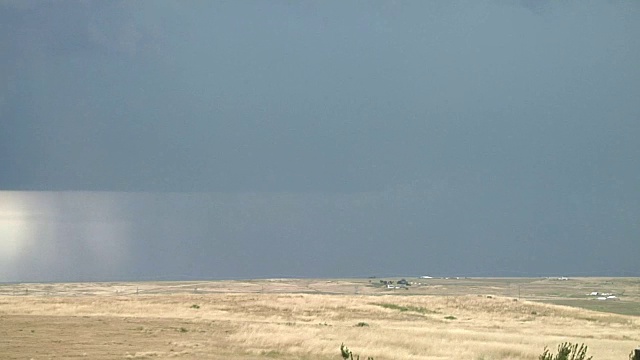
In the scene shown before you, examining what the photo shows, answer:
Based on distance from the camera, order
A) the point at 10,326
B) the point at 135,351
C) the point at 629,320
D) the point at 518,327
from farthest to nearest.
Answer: the point at 629,320 < the point at 518,327 < the point at 10,326 < the point at 135,351

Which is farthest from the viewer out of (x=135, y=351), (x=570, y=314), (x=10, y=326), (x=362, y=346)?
(x=570, y=314)

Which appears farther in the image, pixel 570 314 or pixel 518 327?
pixel 570 314

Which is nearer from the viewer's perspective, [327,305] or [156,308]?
[156,308]

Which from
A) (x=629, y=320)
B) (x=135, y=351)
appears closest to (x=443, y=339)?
(x=135, y=351)

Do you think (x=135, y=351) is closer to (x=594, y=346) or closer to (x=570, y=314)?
(x=594, y=346)

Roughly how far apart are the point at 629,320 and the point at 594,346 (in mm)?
25187

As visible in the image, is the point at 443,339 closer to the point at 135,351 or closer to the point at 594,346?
the point at 594,346

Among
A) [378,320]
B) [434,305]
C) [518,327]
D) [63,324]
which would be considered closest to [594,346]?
[518,327]

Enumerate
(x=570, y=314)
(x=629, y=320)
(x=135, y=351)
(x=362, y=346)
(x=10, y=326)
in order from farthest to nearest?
(x=570, y=314) < (x=629, y=320) < (x=10, y=326) < (x=362, y=346) < (x=135, y=351)

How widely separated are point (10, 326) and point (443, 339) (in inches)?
732

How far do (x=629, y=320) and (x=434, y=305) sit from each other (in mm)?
15871

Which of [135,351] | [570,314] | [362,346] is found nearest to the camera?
[135,351]

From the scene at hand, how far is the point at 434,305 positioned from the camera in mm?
66250

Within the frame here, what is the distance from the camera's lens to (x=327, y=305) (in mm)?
60000
